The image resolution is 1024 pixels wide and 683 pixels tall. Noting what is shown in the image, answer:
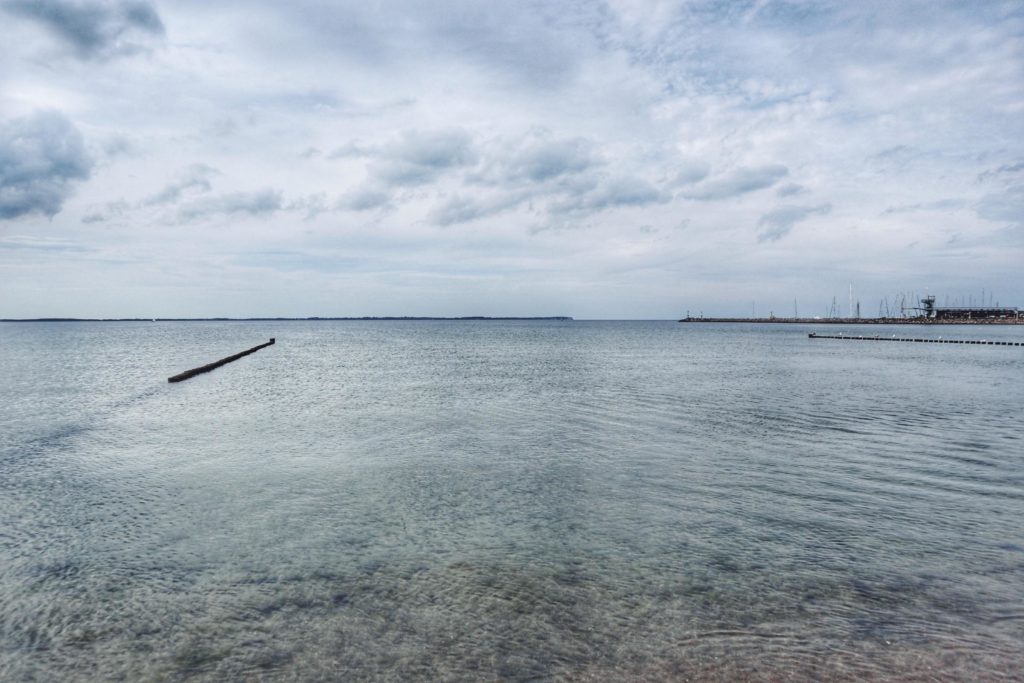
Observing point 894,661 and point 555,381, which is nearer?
point 894,661

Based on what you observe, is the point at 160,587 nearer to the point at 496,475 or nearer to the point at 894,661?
the point at 496,475

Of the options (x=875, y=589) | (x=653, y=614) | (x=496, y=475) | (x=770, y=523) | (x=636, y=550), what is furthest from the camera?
(x=496, y=475)

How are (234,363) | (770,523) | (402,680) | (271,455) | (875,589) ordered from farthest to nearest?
1. (234,363)
2. (271,455)
3. (770,523)
4. (875,589)
5. (402,680)

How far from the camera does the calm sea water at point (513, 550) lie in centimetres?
747

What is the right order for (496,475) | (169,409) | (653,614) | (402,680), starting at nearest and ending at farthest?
(402,680), (653,614), (496,475), (169,409)

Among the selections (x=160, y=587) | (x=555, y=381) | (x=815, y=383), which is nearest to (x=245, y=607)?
(x=160, y=587)

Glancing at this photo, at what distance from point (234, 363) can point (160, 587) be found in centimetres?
5867

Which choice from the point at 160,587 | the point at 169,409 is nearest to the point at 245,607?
the point at 160,587

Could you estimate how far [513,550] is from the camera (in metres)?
10.9

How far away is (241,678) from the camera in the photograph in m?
6.96

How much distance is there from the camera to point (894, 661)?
726 cm

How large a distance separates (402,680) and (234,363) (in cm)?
6255

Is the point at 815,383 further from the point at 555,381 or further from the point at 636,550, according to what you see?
the point at 636,550

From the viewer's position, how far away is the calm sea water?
24.5 ft
